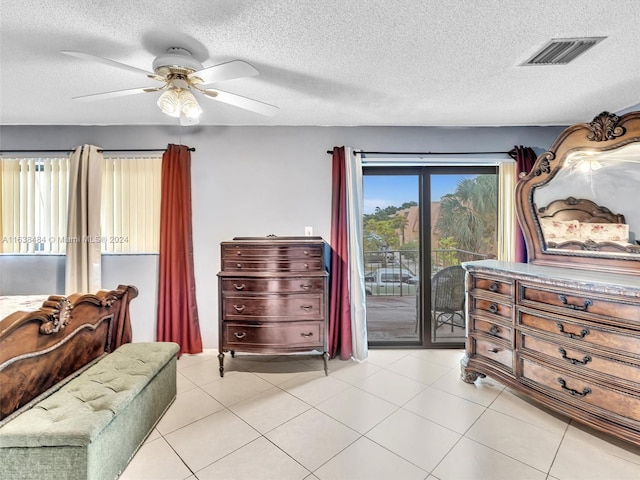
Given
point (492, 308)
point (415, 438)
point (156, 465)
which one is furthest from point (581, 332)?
point (156, 465)

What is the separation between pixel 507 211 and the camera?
317 cm

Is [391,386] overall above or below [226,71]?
below

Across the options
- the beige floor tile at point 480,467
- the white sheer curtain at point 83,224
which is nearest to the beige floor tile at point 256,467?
the beige floor tile at point 480,467

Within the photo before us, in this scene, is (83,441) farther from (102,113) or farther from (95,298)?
(102,113)

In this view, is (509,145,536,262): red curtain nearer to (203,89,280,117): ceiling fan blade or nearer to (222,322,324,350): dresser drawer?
(222,322,324,350): dresser drawer

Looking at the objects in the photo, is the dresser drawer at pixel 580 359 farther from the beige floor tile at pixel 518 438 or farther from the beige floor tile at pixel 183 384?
the beige floor tile at pixel 183 384

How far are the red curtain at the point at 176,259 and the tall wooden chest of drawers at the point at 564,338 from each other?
8.86 feet

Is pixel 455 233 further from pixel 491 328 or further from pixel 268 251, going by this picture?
pixel 268 251

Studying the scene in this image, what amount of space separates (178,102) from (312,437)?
224 cm

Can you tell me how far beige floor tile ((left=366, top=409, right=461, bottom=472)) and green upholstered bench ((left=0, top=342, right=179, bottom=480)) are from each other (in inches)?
55.6

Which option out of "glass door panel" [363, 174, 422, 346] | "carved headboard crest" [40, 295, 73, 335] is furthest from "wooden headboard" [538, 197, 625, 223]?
"carved headboard crest" [40, 295, 73, 335]

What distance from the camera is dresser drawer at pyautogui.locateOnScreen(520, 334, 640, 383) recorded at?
175 centimetres

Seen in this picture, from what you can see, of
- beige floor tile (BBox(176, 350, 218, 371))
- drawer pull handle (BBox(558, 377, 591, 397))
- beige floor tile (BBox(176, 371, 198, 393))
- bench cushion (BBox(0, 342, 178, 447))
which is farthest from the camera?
beige floor tile (BBox(176, 350, 218, 371))

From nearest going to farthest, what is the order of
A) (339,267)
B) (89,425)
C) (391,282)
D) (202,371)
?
1. (89,425)
2. (202,371)
3. (339,267)
4. (391,282)
